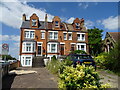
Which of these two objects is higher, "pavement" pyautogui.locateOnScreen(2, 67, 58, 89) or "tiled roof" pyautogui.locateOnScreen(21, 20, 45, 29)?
"tiled roof" pyautogui.locateOnScreen(21, 20, 45, 29)

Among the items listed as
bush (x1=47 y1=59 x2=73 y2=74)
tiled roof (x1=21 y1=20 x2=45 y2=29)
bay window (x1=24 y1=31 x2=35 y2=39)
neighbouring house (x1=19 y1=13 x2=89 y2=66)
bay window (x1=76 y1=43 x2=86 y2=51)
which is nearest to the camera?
bush (x1=47 y1=59 x2=73 y2=74)

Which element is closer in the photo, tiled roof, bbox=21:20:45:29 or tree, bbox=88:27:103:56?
tiled roof, bbox=21:20:45:29

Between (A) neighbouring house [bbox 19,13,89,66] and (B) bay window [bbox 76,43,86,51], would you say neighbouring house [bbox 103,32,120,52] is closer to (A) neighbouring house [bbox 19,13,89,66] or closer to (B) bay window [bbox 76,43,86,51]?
(A) neighbouring house [bbox 19,13,89,66]

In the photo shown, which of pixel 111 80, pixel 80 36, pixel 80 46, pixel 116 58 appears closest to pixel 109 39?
pixel 80 36

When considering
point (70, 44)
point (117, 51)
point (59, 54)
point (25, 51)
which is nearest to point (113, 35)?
→ point (70, 44)

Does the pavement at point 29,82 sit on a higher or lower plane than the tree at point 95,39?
lower

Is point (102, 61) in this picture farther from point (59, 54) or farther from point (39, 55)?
point (39, 55)

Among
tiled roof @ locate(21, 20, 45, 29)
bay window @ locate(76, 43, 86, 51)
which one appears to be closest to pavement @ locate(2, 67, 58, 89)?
tiled roof @ locate(21, 20, 45, 29)

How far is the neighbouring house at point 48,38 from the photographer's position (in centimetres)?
2531

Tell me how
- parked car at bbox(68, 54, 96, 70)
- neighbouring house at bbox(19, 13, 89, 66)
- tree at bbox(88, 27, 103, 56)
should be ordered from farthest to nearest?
tree at bbox(88, 27, 103, 56), neighbouring house at bbox(19, 13, 89, 66), parked car at bbox(68, 54, 96, 70)

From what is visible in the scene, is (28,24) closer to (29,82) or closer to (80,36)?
(80,36)

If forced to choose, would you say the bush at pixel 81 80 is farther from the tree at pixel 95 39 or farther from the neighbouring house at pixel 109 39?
the tree at pixel 95 39

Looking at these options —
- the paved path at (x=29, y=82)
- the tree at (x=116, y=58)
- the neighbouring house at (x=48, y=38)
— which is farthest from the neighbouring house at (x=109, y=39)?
the paved path at (x=29, y=82)

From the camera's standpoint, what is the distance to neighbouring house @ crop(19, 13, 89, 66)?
25312 mm
